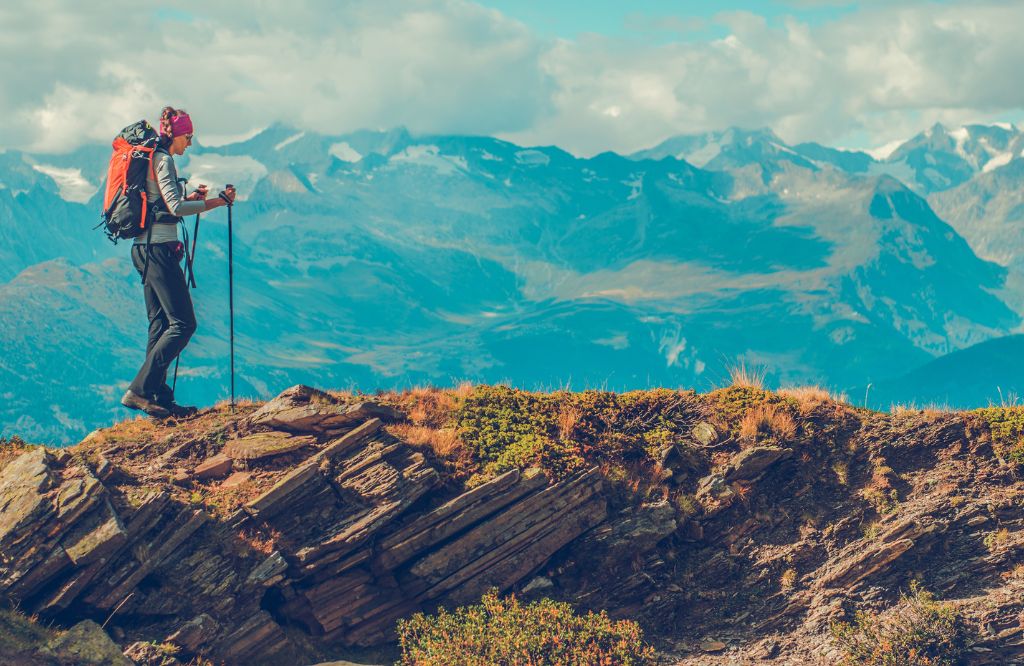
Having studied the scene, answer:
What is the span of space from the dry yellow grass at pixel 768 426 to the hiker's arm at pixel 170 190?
11783 millimetres

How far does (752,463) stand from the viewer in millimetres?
20688

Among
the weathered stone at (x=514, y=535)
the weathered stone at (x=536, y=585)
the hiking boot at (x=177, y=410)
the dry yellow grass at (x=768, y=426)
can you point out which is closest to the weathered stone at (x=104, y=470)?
the hiking boot at (x=177, y=410)

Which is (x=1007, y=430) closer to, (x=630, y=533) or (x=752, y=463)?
(x=752, y=463)

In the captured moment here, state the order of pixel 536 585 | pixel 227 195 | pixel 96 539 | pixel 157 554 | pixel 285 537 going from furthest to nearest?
1. pixel 227 195
2. pixel 536 585
3. pixel 285 537
4. pixel 157 554
5. pixel 96 539

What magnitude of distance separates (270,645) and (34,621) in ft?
12.0

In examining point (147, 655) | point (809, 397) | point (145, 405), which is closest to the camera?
point (147, 655)

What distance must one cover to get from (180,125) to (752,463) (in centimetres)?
1323

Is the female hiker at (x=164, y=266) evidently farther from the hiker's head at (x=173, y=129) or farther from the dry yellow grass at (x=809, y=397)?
the dry yellow grass at (x=809, y=397)

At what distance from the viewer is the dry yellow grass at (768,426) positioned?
2123 centimetres

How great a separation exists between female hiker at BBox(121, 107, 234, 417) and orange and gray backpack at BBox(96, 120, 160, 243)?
0.54 feet

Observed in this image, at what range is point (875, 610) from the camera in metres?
19.0

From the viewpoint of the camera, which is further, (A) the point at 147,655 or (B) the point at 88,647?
(A) the point at 147,655

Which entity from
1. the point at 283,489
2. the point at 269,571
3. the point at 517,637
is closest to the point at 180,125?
the point at 283,489

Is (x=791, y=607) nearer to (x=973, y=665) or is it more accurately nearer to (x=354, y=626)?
(x=973, y=665)
